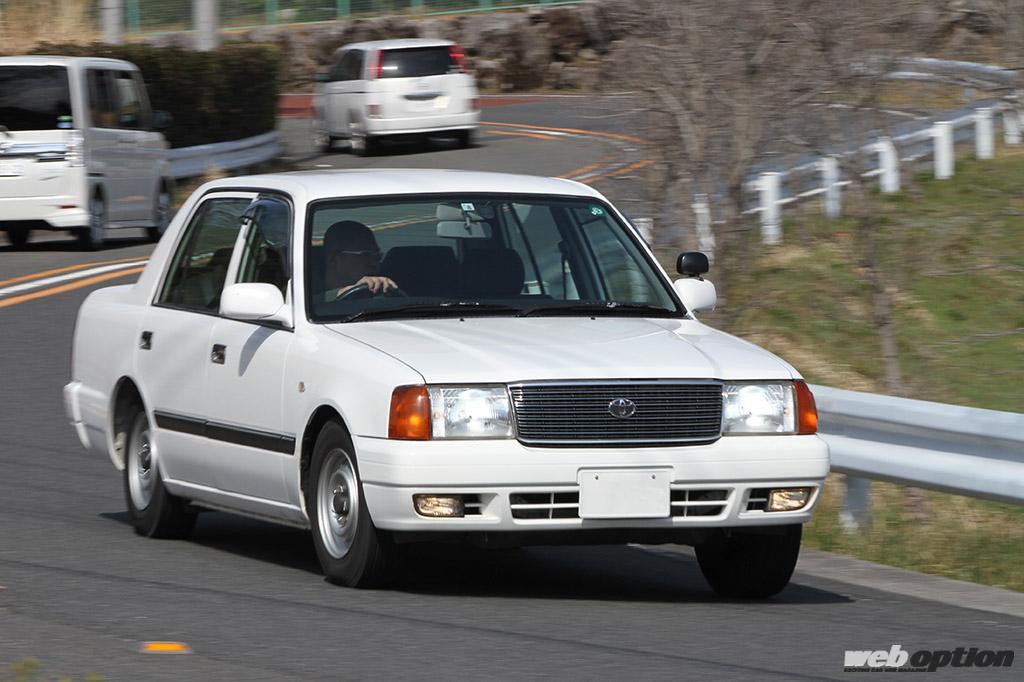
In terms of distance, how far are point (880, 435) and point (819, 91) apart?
18.0 ft

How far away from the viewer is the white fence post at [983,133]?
85.2ft

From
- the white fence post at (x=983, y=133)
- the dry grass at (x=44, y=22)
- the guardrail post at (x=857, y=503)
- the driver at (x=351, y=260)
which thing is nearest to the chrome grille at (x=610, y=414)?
the driver at (x=351, y=260)

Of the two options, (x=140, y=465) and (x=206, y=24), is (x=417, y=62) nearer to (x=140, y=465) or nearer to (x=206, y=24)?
(x=206, y=24)

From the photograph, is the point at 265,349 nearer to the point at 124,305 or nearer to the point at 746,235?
the point at 124,305

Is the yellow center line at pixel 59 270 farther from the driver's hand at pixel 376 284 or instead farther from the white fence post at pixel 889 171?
the driver's hand at pixel 376 284

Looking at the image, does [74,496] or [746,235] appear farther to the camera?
[746,235]

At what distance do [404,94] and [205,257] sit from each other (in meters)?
23.2

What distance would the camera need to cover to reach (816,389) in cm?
989

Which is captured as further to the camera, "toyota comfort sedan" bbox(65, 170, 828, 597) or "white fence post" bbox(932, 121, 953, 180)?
"white fence post" bbox(932, 121, 953, 180)

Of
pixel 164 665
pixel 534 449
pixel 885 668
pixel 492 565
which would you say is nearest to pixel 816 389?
pixel 492 565

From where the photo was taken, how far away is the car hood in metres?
7.43

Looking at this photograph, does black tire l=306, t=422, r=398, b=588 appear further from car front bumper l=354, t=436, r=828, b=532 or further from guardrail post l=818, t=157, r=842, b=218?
guardrail post l=818, t=157, r=842, b=218

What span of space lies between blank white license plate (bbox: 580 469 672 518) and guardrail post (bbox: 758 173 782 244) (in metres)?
13.5

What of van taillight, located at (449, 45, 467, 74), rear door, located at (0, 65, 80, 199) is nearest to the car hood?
rear door, located at (0, 65, 80, 199)
